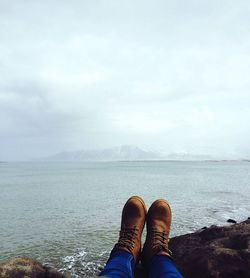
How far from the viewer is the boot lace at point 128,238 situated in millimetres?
5201

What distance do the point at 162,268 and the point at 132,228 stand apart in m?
1.96

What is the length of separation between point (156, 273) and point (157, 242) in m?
1.26

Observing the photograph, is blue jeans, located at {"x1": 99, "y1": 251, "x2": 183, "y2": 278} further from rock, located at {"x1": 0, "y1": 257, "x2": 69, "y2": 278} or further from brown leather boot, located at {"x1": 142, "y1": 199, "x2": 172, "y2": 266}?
rock, located at {"x1": 0, "y1": 257, "x2": 69, "y2": 278}

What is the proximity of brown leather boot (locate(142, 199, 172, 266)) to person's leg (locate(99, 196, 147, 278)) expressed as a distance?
18 cm

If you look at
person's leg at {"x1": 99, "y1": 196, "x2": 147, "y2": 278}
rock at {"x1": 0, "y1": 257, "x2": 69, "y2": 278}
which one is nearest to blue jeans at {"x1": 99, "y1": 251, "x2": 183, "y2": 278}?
person's leg at {"x1": 99, "y1": 196, "x2": 147, "y2": 278}

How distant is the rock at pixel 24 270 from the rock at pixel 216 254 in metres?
2.53

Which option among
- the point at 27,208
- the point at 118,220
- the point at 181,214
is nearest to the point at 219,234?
the point at 118,220

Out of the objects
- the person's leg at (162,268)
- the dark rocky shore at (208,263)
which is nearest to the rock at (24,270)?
the dark rocky shore at (208,263)

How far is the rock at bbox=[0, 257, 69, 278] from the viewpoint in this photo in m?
5.29

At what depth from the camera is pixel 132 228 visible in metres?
6.15

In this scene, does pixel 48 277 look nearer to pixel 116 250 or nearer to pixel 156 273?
pixel 116 250

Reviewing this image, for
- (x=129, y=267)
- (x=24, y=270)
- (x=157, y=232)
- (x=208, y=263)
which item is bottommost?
(x=24, y=270)

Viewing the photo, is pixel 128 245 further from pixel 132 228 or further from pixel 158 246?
pixel 132 228

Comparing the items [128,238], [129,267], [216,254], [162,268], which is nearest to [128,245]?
[128,238]
